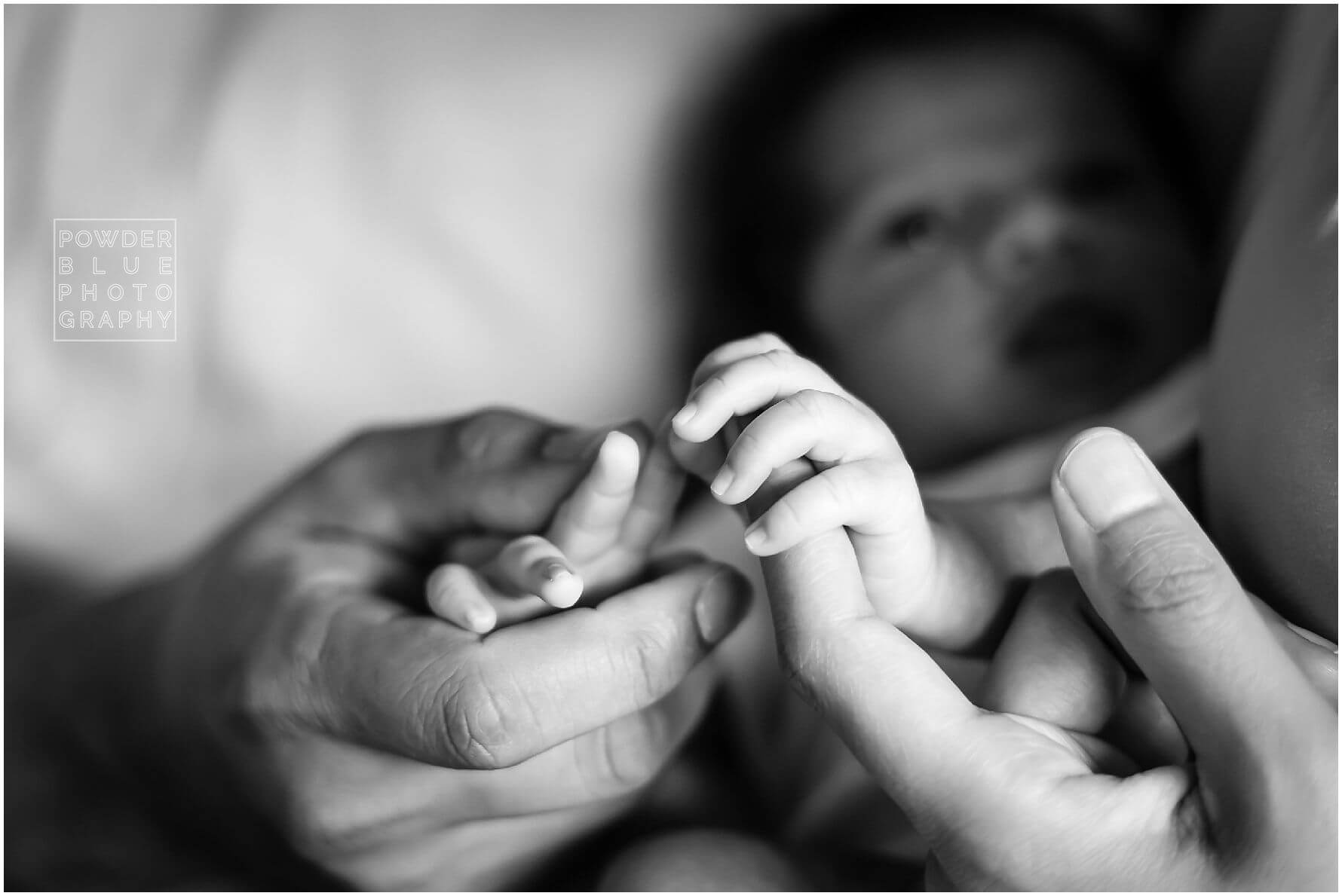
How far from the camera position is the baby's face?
0.58 m

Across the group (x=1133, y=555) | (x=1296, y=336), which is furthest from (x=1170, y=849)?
(x=1296, y=336)

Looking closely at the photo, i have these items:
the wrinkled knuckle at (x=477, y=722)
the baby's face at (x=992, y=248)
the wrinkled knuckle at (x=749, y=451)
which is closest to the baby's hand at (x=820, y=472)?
the wrinkled knuckle at (x=749, y=451)

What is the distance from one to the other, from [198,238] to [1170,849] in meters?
0.56

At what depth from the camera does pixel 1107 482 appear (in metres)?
0.28

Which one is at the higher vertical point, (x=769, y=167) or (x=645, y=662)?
(x=769, y=167)

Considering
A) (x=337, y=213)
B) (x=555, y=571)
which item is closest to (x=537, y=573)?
(x=555, y=571)

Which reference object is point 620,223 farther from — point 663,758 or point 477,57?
point 663,758

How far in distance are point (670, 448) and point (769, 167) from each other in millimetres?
341

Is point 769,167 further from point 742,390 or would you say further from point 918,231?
point 742,390

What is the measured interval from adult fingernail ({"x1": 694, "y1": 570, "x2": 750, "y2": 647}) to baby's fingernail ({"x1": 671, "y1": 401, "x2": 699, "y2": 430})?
0.31 ft

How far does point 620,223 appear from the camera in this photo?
0.64 meters

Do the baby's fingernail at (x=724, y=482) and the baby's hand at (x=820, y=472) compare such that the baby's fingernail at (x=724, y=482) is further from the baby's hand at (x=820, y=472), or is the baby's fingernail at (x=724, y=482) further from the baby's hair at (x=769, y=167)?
the baby's hair at (x=769, y=167)

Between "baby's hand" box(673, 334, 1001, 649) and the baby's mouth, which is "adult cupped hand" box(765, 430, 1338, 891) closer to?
"baby's hand" box(673, 334, 1001, 649)

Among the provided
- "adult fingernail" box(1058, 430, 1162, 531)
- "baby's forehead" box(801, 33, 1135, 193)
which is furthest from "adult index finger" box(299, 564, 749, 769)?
"baby's forehead" box(801, 33, 1135, 193)
